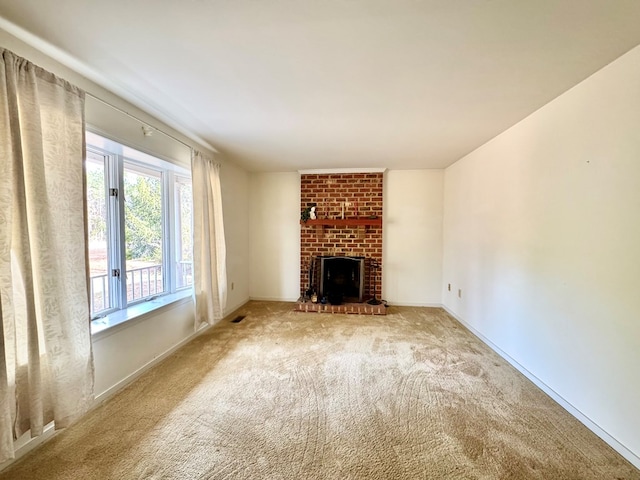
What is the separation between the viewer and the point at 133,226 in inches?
98.0

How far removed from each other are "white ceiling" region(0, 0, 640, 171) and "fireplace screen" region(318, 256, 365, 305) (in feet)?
7.57

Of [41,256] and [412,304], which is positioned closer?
[41,256]

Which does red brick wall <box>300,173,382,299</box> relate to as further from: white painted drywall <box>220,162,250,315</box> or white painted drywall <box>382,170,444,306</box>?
white painted drywall <box>220,162,250,315</box>

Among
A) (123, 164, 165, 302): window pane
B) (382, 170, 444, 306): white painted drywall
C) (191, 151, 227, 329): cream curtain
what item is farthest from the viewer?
(382, 170, 444, 306): white painted drywall

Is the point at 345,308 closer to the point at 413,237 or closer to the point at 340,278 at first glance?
the point at 340,278

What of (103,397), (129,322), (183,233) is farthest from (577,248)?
(183,233)

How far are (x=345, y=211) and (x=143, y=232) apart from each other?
2.83 metres

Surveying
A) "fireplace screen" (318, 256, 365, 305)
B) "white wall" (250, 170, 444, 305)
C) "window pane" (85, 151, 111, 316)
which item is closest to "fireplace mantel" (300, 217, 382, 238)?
"white wall" (250, 170, 444, 305)

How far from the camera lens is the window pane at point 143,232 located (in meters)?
2.46

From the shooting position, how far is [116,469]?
1334mm

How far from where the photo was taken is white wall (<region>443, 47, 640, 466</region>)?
4.70ft

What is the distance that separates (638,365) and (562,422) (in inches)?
24.2

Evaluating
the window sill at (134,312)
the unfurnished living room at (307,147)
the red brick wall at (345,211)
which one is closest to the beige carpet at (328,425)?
the unfurnished living room at (307,147)

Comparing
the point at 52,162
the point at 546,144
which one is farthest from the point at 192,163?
the point at 546,144
